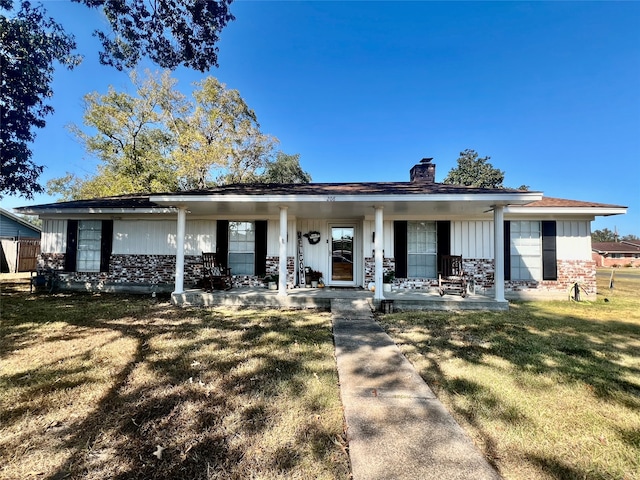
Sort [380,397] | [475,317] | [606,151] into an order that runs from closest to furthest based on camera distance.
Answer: [380,397], [475,317], [606,151]

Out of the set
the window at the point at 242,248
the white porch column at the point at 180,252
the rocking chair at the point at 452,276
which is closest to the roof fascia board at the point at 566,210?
the rocking chair at the point at 452,276

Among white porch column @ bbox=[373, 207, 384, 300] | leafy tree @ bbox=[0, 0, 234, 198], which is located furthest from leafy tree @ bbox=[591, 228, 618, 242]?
leafy tree @ bbox=[0, 0, 234, 198]

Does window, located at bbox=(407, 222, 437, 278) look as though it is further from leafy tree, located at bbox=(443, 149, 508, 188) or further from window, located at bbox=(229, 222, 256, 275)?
leafy tree, located at bbox=(443, 149, 508, 188)

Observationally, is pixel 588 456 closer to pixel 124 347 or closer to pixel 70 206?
pixel 124 347

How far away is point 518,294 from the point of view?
8.33 meters

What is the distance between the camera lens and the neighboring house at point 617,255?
37.1 meters

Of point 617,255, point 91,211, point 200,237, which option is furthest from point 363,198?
point 617,255

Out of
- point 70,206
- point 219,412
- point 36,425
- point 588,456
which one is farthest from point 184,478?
point 70,206

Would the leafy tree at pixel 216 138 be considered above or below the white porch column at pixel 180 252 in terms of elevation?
above

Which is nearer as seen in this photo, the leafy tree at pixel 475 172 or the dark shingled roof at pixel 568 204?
the dark shingled roof at pixel 568 204

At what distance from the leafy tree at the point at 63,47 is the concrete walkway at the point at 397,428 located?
8625 millimetres

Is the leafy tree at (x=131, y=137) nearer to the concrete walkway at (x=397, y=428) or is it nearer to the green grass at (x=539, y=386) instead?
the green grass at (x=539, y=386)

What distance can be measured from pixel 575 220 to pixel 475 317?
17.4 ft

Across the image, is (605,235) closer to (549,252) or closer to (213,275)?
(549,252)
